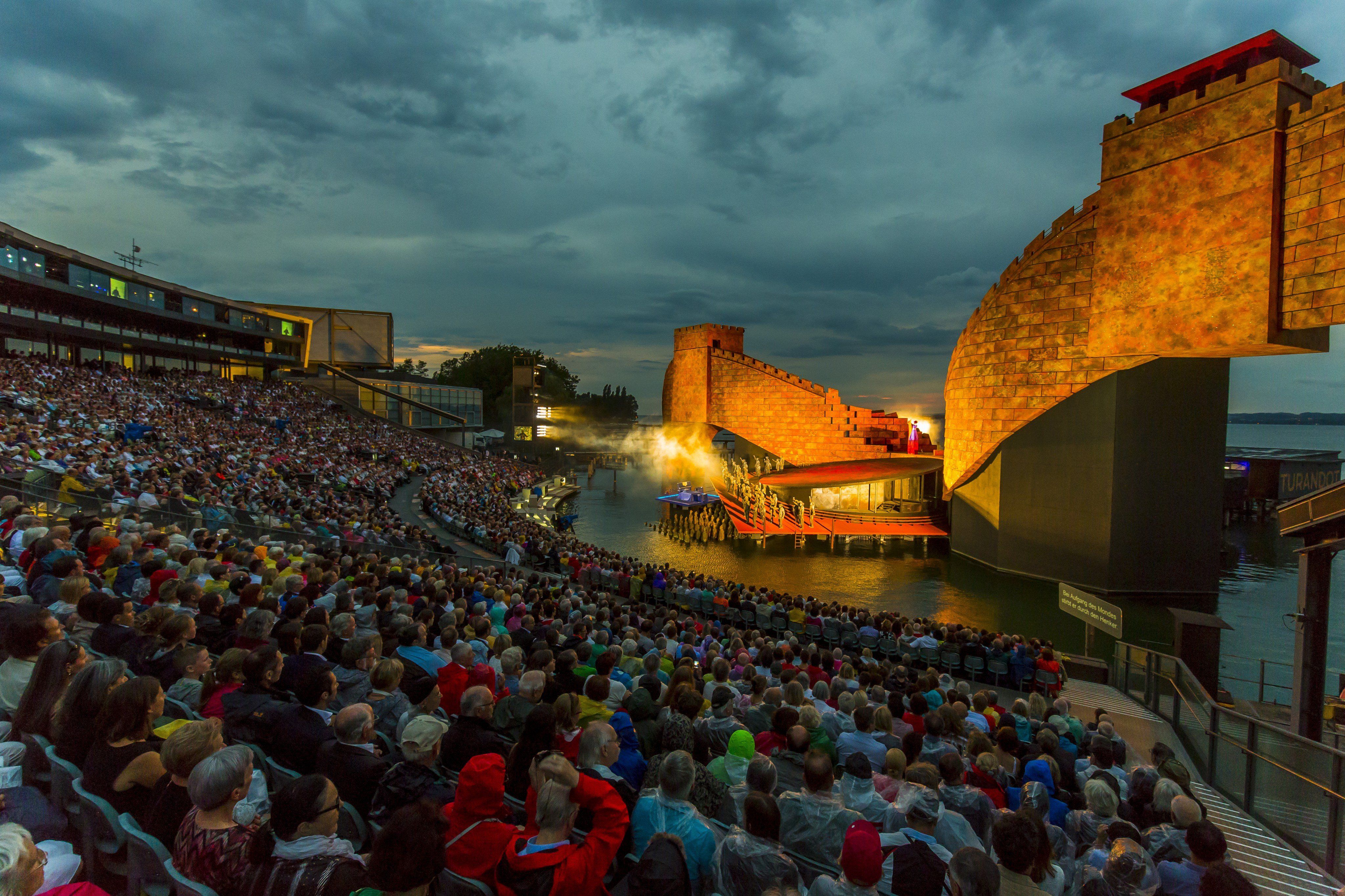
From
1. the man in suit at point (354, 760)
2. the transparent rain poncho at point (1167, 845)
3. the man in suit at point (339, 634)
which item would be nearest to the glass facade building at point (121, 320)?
the man in suit at point (339, 634)

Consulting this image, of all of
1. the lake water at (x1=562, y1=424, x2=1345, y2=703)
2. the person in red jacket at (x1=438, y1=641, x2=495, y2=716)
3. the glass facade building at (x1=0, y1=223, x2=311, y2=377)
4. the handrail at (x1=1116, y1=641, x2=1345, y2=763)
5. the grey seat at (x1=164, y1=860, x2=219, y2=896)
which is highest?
the glass facade building at (x1=0, y1=223, x2=311, y2=377)

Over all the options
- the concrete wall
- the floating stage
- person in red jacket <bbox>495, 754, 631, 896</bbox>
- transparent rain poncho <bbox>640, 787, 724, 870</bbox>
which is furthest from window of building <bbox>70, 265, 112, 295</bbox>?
the concrete wall

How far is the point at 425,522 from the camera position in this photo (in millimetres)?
20844

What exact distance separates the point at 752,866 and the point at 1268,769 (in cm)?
542

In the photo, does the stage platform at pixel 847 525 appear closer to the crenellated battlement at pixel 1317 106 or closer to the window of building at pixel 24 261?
the crenellated battlement at pixel 1317 106

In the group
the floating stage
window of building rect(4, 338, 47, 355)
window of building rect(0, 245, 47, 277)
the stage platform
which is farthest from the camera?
window of building rect(4, 338, 47, 355)

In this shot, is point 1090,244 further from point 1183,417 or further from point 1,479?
point 1,479

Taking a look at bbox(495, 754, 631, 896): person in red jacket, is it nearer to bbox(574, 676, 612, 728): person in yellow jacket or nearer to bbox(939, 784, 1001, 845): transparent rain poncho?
bbox(574, 676, 612, 728): person in yellow jacket

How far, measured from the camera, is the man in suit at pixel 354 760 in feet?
9.89

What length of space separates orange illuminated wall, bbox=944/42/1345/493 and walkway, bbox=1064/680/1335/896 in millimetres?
11402

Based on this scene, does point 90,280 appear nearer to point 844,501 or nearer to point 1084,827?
point 844,501

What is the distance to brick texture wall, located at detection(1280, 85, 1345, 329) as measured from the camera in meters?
13.6

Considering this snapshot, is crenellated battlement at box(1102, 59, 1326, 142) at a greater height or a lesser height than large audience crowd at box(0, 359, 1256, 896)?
greater

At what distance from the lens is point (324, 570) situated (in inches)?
332
